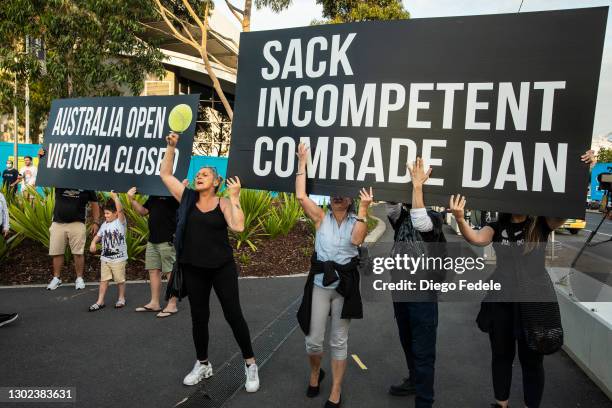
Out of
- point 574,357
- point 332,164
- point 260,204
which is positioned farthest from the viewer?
point 260,204

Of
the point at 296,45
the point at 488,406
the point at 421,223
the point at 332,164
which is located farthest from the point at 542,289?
the point at 296,45

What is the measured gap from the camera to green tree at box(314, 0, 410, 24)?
20422 millimetres

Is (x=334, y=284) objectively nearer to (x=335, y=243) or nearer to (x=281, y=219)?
(x=335, y=243)

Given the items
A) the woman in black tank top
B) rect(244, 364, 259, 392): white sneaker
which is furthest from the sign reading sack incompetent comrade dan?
rect(244, 364, 259, 392): white sneaker

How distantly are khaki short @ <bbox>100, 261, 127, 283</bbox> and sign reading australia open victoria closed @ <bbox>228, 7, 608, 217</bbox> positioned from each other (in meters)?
2.99

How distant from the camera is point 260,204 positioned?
9.26 metres

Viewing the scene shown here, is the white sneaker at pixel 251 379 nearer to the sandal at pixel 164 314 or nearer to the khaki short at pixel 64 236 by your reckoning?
the sandal at pixel 164 314

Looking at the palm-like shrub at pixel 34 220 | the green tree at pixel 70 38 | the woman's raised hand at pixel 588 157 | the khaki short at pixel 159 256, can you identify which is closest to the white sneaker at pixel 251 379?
the khaki short at pixel 159 256

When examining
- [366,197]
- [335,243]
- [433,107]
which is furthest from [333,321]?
[433,107]

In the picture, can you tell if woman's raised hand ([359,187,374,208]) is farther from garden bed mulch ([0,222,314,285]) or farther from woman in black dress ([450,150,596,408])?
garden bed mulch ([0,222,314,285])

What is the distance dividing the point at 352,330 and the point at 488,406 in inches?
71.1

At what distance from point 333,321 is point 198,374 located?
1250 millimetres

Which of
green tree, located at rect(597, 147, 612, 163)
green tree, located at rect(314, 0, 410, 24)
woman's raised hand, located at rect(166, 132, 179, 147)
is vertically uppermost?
green tree, located at rect(314, 0, 410, 24)

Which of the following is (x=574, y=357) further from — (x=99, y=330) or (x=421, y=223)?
(x=99, y=330)
